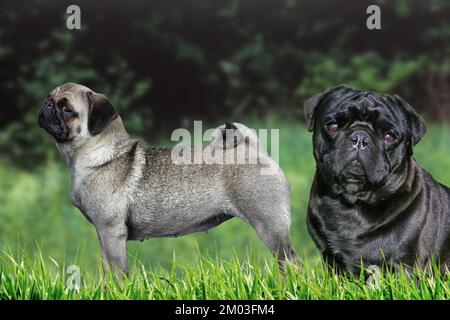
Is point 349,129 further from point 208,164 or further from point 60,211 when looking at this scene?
point 60,211

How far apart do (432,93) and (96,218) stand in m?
4.00

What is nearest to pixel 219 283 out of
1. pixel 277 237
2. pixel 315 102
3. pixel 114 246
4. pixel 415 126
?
pixel 277 237

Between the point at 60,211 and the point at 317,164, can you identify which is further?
the point at 60,211

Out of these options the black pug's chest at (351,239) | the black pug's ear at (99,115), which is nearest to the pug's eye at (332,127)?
the black pug's chest at (351,239)

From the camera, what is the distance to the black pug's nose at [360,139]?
10.4 ft

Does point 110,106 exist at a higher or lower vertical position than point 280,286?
higher

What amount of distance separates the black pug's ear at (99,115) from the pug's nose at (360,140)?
3.99ft

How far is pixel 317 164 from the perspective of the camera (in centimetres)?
337

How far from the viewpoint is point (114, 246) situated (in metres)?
3.66

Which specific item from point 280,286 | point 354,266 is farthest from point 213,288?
point 354,266
